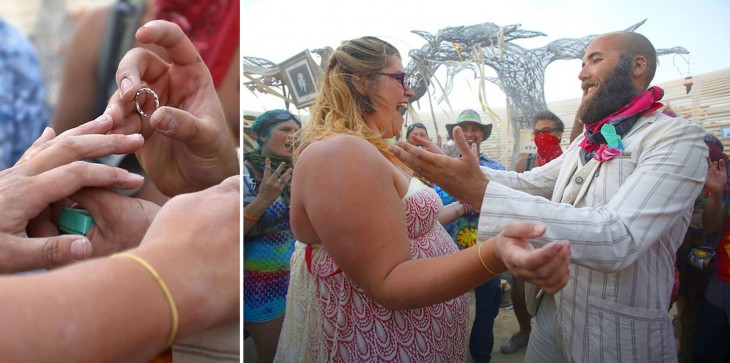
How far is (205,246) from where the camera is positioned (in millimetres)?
606

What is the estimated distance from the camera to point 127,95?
770mm

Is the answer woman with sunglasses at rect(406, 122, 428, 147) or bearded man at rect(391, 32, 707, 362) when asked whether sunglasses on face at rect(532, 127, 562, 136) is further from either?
woman with sunglasses at rect(406, 122, 428, 147)

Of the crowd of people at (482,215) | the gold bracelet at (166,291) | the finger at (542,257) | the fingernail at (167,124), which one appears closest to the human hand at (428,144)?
the crowd of people at (482,215)

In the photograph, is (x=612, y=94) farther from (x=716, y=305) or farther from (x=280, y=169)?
(x=716, y=305)

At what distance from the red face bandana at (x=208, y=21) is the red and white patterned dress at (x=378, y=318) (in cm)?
52

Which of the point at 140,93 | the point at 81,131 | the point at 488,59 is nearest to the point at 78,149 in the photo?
the point at 81,131

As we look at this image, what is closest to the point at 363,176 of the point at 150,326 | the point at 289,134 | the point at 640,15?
the point at 289,134

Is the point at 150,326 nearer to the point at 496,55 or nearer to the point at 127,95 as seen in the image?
the point at 127,95

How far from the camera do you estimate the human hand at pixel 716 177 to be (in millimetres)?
1199

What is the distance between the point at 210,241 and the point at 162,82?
0.40 meters

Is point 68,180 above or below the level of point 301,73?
below

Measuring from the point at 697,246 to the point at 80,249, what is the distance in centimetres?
165

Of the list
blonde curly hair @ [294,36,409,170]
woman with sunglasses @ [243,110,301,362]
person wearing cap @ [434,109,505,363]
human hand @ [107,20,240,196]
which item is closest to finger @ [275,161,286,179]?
woman with sunglasses @ [243,110,301,362]

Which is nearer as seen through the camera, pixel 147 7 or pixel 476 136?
pixel 147 7
